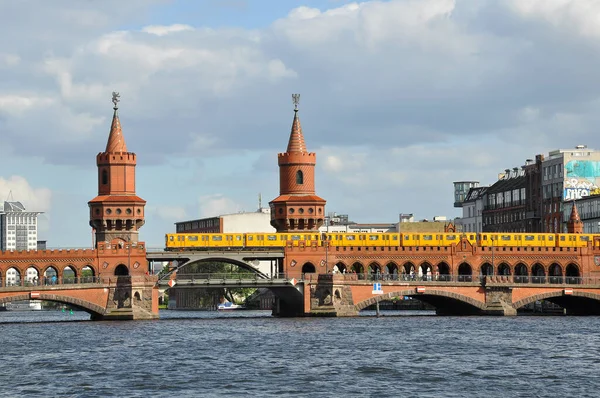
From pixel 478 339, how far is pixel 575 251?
195 feet

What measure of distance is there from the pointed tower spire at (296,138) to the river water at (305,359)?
109 feet

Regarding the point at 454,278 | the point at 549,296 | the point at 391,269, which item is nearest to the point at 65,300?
the point at 454,278

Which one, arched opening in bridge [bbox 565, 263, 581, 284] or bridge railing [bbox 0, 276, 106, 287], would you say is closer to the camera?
bridge railing [bbox 0, 276, 106, 287]

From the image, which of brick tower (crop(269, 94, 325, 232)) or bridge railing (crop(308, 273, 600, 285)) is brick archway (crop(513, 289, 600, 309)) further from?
brick tower (crop(269, 94, 325, 232))

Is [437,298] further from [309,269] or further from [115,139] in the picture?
[115,139]

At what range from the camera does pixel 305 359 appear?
94.6 meters

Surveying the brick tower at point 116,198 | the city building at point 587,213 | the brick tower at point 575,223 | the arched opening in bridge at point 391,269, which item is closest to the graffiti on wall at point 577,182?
the city building at point 587,213

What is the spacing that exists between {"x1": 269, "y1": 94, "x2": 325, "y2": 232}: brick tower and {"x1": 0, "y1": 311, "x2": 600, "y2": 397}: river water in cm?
2831

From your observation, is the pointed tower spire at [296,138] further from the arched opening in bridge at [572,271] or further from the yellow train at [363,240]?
the arched opening in bridge at [572,271]

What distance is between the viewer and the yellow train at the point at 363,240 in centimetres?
15338

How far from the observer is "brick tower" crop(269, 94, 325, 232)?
163875 mm

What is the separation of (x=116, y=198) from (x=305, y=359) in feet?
216

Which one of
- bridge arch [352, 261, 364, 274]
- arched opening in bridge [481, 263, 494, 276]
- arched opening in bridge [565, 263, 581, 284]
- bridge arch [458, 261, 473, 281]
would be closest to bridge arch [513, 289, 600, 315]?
arched opening in bridge [565, 263, 581, 284]

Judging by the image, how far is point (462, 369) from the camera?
287 feet
